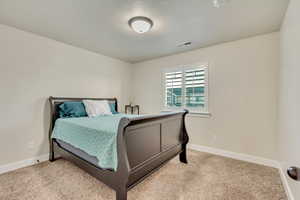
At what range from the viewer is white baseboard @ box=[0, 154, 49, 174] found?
2.20 meters

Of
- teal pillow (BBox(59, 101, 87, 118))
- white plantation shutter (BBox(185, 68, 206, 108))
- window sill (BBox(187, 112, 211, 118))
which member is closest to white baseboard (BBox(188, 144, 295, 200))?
window sill (BBox(187, 112, 211, 118))

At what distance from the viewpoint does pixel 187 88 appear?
3.43 m

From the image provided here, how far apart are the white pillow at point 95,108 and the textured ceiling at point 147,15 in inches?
52.4

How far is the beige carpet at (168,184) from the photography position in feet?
5.45

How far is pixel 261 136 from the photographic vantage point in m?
2.50

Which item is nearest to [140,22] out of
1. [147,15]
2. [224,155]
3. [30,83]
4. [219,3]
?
[147,15]

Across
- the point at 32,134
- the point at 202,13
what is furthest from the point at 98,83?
the point at 202,13

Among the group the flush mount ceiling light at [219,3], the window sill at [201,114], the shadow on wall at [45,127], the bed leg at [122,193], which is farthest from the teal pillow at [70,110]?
the flush mount ceiling light at [219,3]

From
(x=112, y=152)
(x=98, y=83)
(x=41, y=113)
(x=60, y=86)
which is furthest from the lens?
(x=98, y=83)

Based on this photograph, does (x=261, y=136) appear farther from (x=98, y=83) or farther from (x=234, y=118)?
(x=98, y=83)

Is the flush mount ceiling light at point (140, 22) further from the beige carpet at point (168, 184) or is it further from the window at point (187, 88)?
the beige carpet at point (168, 184)

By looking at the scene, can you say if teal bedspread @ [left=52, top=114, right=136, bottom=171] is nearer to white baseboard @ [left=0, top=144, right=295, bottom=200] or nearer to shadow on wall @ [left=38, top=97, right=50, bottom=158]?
shadow on wall @ [left=38, top=97, right=50, bottom=158]

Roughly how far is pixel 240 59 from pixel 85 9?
288 centimetres

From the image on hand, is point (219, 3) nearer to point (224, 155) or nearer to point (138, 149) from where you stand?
point (138, 149)
